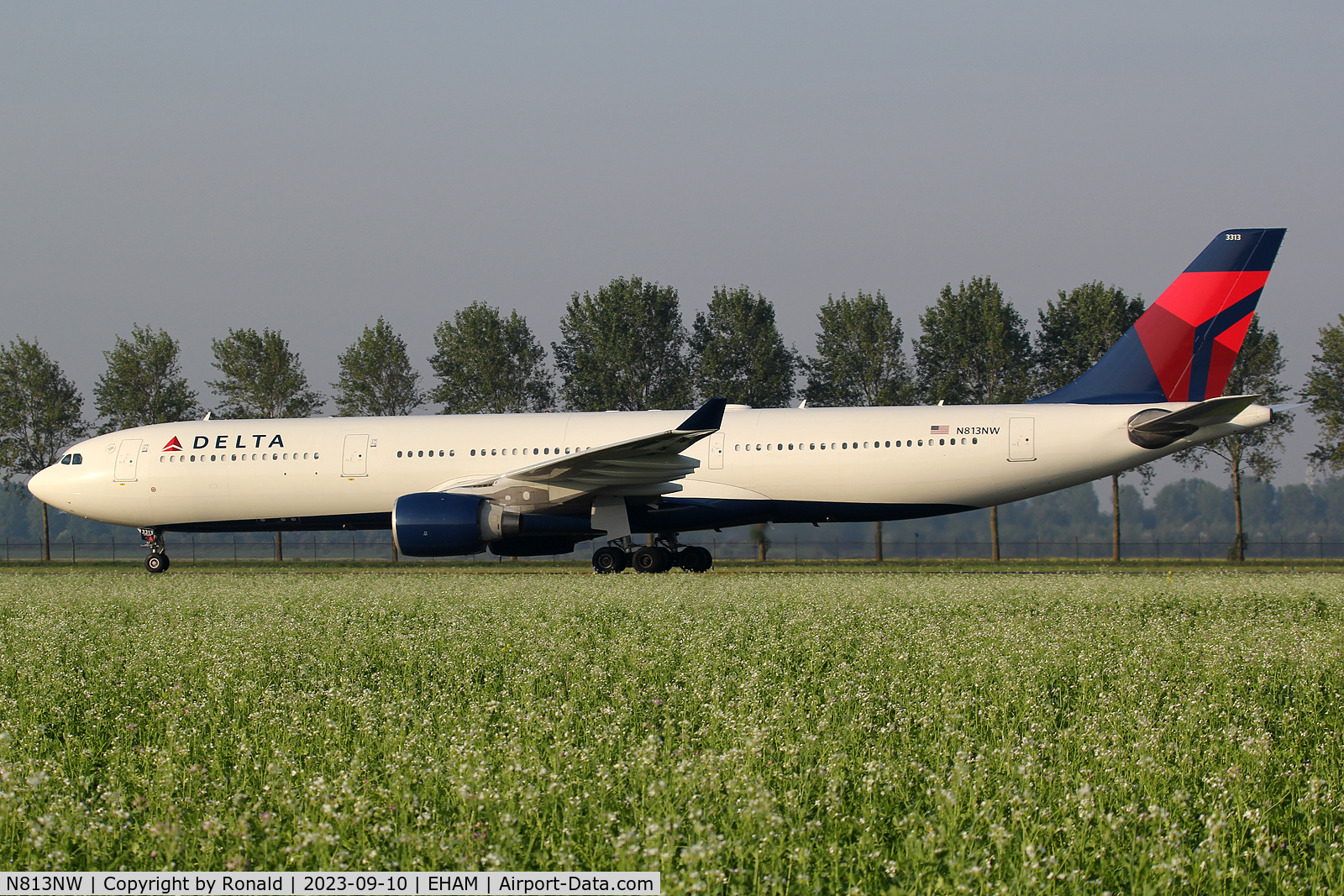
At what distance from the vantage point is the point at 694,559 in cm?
2383

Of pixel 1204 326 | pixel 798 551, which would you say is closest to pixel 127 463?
pixel 1204 326

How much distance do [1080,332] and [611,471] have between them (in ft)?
93.0

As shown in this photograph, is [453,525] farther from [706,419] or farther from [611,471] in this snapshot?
[706,419]

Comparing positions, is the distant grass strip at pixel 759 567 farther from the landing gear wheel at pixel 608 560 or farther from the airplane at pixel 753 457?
the landing gear wheel at pixel 608 560

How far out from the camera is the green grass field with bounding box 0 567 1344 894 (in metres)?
3.82

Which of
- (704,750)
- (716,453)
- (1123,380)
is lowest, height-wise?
(704,750)

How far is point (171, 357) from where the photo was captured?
44.1m

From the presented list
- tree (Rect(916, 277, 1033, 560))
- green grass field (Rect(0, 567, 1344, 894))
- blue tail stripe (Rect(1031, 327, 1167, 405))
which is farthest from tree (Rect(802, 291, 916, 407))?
green grass field (Rect(0, 567, 1344, 894))

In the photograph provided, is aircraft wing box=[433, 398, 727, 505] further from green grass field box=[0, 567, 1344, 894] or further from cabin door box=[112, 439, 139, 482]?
green grass field box=[0, 567, 1344, 894]

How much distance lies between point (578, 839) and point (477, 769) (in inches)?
28.4

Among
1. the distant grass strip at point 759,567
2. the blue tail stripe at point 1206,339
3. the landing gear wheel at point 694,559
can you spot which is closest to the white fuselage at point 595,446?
the blue tail stripe at point 1206,339

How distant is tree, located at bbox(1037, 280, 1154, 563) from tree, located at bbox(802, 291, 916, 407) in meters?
5.47

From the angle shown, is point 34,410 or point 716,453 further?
point 34,410

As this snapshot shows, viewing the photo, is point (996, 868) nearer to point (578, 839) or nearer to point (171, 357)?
point (578, 839)
